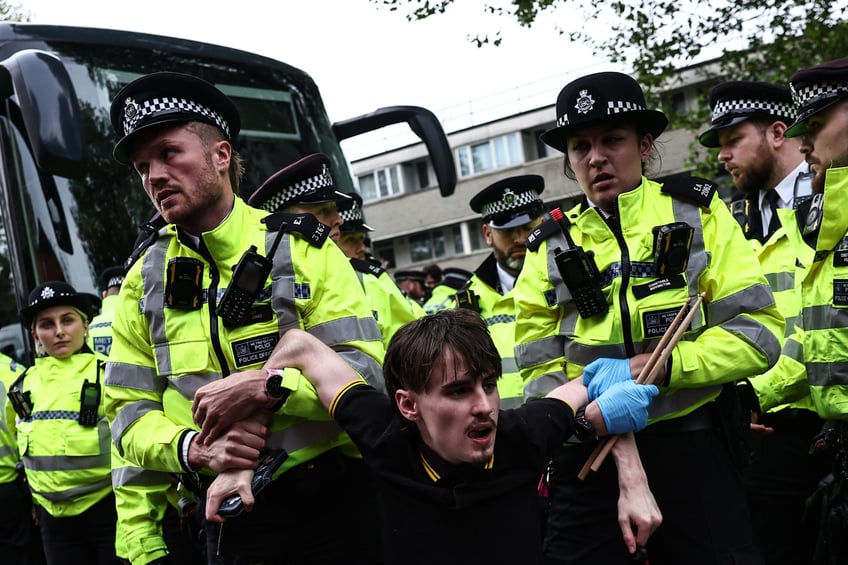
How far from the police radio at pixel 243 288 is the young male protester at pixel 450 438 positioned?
230mm

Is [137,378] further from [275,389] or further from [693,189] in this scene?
[693,189]

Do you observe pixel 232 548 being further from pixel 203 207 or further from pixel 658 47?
pixel 658 47

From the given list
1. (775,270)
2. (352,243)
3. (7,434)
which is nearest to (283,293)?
(775,270)

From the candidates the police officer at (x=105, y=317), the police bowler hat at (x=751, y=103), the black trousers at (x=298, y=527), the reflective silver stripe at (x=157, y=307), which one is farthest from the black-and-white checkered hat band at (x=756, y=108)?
the police officer at (x=105, y=317)

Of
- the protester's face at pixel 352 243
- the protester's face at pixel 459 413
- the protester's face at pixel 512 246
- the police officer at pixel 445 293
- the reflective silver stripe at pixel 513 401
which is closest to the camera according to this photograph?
the protester's face at pixel 459 413

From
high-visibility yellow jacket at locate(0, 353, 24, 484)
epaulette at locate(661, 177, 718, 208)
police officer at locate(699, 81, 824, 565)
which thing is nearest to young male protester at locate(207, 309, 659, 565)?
epaulette at locate(661, 177, 718, 208)

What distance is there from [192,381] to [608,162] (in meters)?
1.67

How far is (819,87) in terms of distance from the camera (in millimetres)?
3875

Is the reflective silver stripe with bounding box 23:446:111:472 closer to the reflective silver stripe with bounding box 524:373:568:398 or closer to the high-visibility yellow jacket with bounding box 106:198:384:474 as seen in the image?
the high-visibility yellow jacket with bounding box 106:198:384:474

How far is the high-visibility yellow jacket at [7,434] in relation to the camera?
22.8ft

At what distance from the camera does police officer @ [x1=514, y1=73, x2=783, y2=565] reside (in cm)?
315

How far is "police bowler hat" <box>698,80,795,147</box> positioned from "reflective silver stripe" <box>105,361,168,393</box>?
344 centimetres

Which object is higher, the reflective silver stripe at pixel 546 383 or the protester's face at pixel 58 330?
the protester's face at pixel 58 330

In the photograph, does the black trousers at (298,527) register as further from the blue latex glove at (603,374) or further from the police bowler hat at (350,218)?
the police bowler hat at (350,218)
